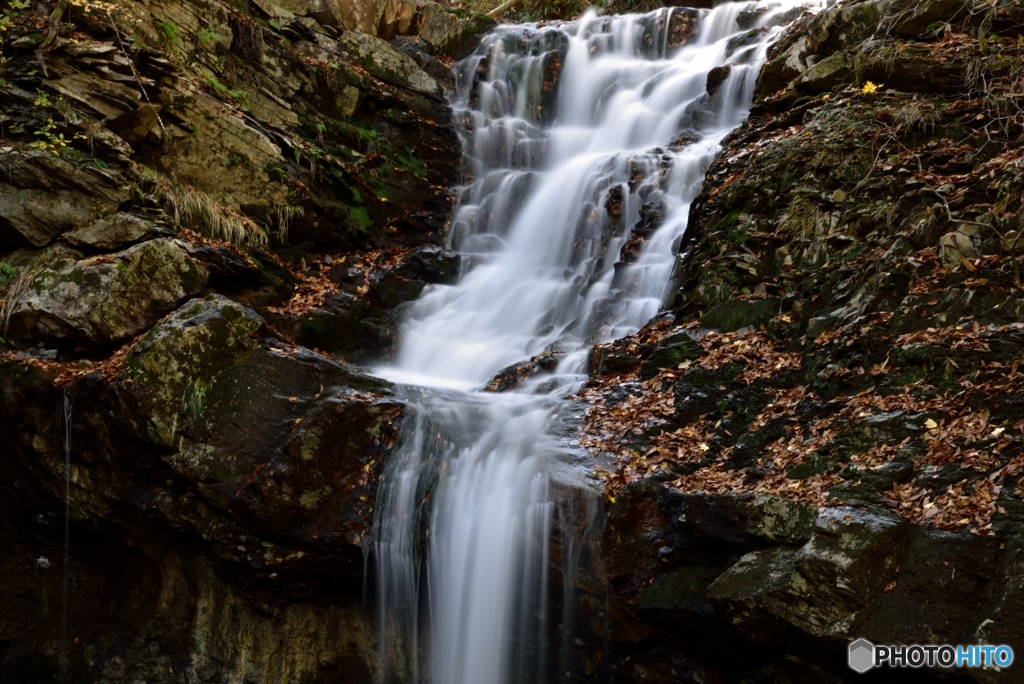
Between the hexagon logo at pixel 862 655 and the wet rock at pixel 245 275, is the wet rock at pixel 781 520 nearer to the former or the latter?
the hexagon logo at pixel 862 655

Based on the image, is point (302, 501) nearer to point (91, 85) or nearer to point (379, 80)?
point (91, 85)

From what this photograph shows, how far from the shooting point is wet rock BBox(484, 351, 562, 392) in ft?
27.7

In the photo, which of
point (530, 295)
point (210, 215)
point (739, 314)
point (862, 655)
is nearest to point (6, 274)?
point (210, 215)

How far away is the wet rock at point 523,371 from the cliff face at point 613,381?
721 mm

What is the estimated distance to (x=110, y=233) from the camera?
8703mm

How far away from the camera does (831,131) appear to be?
8602 mm

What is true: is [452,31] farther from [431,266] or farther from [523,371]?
[523,371]

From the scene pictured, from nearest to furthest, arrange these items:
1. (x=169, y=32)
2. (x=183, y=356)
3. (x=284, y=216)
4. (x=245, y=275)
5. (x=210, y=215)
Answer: (x=183, y=356), (x=245, y=275), (x=210, y=215), (x=284, y=216), (x=169, y=32)

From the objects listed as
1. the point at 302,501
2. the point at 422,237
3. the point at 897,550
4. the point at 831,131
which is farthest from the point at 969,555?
the point at 422,237

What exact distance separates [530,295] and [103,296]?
213 inches

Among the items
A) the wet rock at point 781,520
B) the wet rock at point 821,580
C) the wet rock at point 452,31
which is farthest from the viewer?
the wet rock at point 452,31

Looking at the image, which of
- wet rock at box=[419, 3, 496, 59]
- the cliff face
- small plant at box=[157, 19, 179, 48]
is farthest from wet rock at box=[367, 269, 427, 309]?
wet rock at box=[419, 3, 496, 59]

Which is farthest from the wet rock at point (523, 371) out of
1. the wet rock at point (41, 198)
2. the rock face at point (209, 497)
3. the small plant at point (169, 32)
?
the small plant at point (169, 32)

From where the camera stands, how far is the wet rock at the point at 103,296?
783 centimetres
